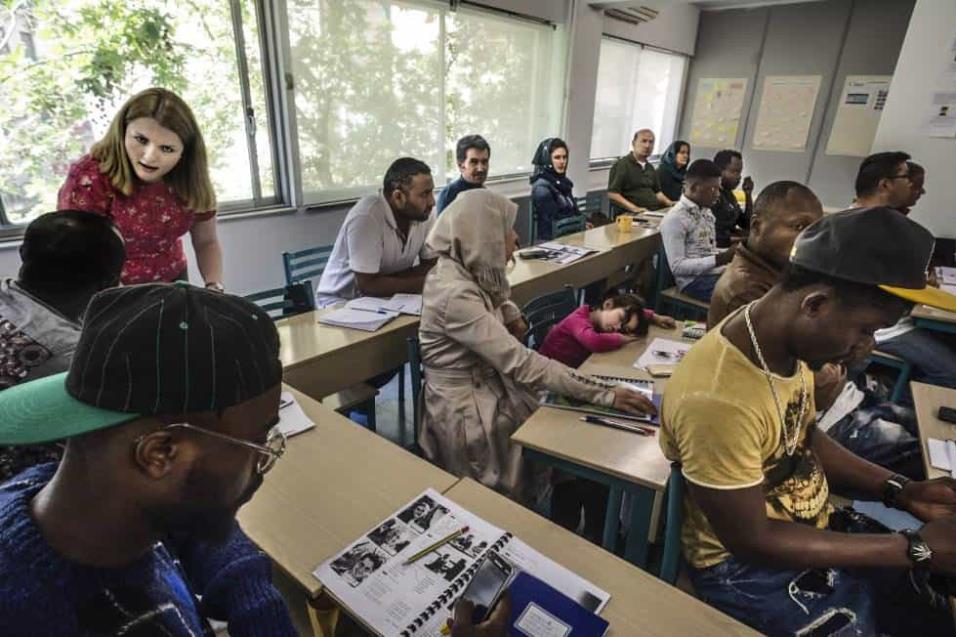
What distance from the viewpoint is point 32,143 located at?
2.67 meters

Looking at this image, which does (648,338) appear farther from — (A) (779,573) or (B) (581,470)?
(A) (779,573)

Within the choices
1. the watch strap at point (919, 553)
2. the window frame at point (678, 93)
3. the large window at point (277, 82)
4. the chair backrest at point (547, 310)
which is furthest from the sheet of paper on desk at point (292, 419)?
the window frame at point (678, 93)

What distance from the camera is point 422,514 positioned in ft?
3.81

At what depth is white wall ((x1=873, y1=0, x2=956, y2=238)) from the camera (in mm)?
3738

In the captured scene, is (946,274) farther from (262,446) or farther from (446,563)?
(262,446)

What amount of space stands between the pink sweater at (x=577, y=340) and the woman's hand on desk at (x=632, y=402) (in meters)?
0.47

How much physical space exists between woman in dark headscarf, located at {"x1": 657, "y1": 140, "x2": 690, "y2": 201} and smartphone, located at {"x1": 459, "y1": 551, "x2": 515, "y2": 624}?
224 inches

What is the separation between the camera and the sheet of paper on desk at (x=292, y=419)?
146 centimetres

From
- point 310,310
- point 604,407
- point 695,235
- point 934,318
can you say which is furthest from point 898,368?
point 310,310

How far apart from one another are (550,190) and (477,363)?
3.12 m

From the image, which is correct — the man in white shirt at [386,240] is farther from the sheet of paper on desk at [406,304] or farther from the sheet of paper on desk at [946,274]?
the sheet of paper on desk at [946,274]

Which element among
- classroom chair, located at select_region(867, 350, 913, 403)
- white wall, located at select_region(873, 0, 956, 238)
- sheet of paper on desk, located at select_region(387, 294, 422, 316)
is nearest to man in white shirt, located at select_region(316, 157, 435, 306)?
sheet of paper on desk, located at select_region(387, 294, 422, 316)

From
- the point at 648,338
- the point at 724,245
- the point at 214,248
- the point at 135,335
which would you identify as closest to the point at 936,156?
the point at 724,245

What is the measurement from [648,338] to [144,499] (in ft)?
6.62
